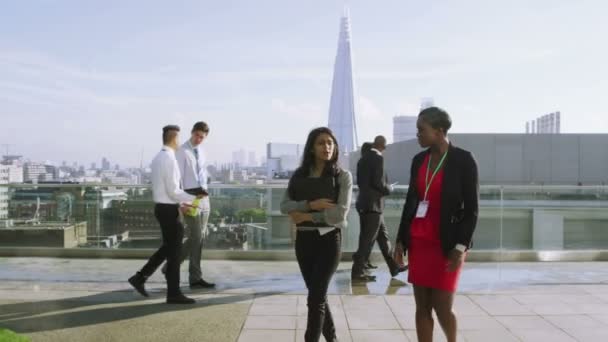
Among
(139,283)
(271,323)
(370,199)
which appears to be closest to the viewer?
(271,323)

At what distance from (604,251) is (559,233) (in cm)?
74

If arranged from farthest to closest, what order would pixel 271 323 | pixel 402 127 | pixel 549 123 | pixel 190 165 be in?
1. pixel 402 127
2. pixel 549 123
3. pixel 190 165
4. pixel 271 323

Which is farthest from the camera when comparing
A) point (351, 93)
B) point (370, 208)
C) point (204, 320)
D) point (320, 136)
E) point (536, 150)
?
point (351, 93)

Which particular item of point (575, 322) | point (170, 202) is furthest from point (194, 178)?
point (575, 322)

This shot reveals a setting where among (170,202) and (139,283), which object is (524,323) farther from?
(139,283)

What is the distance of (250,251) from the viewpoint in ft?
29.3

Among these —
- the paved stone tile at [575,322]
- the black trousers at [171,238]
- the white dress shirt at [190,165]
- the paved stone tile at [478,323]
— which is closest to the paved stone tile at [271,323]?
the black trousers at [171,238]

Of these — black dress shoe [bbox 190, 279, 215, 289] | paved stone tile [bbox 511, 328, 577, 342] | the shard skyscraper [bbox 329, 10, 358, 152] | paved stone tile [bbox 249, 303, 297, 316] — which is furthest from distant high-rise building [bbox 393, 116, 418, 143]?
paved stone tile [bbox 511, 328, 577, 342]

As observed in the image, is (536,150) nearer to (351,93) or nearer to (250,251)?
(250,251)

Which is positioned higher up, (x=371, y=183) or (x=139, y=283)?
(x=371, y=183)

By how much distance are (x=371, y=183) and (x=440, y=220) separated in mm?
3302

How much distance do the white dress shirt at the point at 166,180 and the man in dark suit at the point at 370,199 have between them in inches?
86.4

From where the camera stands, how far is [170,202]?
562 centimetres

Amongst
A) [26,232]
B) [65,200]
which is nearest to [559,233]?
[65,200]
